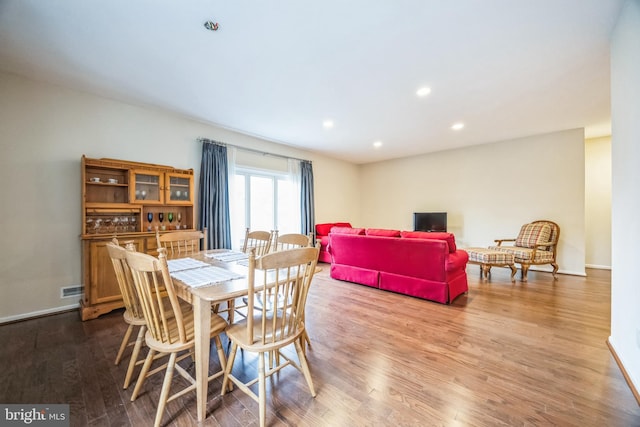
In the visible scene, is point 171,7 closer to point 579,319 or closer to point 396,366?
point 396,366

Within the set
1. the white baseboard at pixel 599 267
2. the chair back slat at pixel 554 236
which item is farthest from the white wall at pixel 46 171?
the white baseboard at pixel 599 267

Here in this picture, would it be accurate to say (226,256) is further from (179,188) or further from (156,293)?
(179,188)

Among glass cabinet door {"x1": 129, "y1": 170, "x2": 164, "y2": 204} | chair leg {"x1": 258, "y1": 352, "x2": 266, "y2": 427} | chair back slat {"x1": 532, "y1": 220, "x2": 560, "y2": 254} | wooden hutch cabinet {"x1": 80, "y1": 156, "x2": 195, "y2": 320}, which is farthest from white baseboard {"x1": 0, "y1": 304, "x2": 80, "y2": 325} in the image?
chair back slat {"x1": 532, "y1": 220, "x2": 560, "y2": 254}

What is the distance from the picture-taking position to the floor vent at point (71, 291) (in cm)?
296

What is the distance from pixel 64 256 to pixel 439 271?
182 inches

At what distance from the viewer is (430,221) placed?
611cm

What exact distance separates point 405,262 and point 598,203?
4.98 metres

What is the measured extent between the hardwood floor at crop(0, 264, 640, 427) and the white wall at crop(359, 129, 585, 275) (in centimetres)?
244

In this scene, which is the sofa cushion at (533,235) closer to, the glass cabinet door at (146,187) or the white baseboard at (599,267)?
the white baseboard at (599,267)

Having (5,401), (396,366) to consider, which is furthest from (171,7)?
(396,366)

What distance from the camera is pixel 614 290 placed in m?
2.07

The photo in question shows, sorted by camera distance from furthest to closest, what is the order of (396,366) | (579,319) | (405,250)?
(405,250) < (579,319) < (396,366)

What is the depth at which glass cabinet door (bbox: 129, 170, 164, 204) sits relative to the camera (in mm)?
3195

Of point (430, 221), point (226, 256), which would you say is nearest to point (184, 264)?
point (226, 256)
